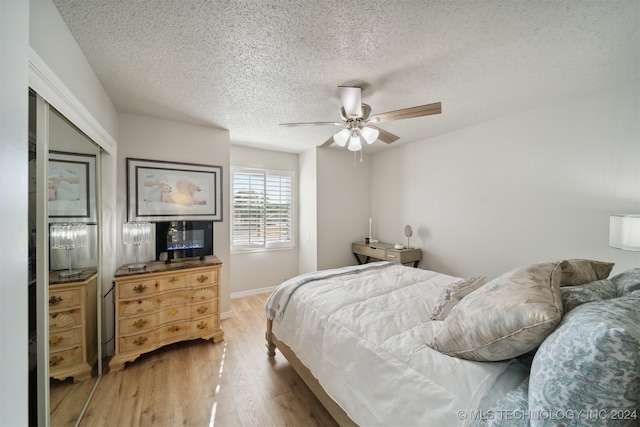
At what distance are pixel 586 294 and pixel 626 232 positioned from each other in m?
1.34

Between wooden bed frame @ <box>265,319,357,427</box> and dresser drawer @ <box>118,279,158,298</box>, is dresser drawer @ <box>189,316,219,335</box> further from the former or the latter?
wooden bed frame @ <box>265,319,357,427</box>

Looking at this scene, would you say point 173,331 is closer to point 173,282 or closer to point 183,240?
point 173,282

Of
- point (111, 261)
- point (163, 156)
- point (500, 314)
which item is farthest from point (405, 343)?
point (163, 156)

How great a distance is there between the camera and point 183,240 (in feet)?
9.05

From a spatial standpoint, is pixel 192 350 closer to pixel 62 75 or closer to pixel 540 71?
pixel 62 75

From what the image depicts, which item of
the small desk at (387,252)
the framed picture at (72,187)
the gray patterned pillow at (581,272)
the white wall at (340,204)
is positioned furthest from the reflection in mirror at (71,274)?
the small desk at (387,252)

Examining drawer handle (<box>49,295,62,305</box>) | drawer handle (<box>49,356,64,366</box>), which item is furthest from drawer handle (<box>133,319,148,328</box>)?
drawer handle (<box>49,295,62,305</box>)

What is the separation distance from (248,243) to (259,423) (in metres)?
2.70

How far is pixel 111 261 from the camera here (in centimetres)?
235

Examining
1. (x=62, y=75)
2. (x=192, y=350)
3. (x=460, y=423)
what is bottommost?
(x=192, y=350)

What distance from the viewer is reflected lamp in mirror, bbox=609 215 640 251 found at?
1684 millimetres

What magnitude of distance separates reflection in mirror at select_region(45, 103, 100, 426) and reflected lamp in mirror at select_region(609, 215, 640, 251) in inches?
145

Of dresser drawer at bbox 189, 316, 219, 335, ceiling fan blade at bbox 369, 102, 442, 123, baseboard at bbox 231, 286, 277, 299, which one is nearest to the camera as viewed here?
ceiling fan blade at bbox 369, 102, 442, 123

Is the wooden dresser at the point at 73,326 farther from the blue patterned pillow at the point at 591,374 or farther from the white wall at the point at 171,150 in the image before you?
the blue patterned pillow at the point at 591,374
